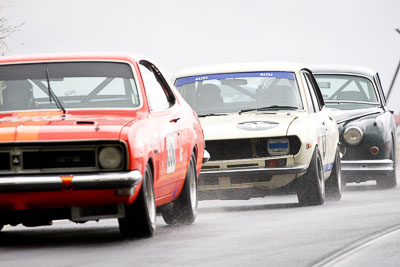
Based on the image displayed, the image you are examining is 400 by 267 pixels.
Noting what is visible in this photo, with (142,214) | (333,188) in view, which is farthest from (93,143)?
(333,188)

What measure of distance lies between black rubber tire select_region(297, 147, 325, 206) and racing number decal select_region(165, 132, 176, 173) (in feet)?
10.2

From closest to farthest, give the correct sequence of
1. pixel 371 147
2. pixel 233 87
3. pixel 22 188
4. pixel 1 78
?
pixel 22 188
pixel 1 78
pixel 233 87
pixel 371 147

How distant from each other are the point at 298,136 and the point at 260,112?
0.86 m

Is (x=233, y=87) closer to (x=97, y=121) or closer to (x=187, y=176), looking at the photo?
(x=187, y=176)

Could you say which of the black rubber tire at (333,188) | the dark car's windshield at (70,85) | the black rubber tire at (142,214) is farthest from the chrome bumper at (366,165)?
the black rubber tire at (142,214)

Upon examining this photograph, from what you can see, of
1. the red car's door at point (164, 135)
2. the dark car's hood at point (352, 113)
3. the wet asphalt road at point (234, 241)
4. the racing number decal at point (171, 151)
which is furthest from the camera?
the dark car's hood at point (352, 113)

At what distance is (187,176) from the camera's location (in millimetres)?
10617

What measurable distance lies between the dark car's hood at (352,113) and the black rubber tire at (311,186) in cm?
395

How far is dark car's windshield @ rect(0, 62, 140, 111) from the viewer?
978 centimetres

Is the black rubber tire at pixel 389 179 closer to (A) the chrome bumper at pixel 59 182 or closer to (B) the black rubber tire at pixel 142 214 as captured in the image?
(B) the black rubber tire at pixel 142 214

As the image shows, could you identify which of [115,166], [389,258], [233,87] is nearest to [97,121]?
[115,166]

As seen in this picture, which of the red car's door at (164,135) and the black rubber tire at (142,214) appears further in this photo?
the red car's door at (164,135)

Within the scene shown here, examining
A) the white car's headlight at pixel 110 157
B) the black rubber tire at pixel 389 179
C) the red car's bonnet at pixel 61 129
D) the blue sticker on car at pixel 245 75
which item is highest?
the red car's bonnet at pixel 61 129

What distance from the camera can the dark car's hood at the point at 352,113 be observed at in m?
17.0
